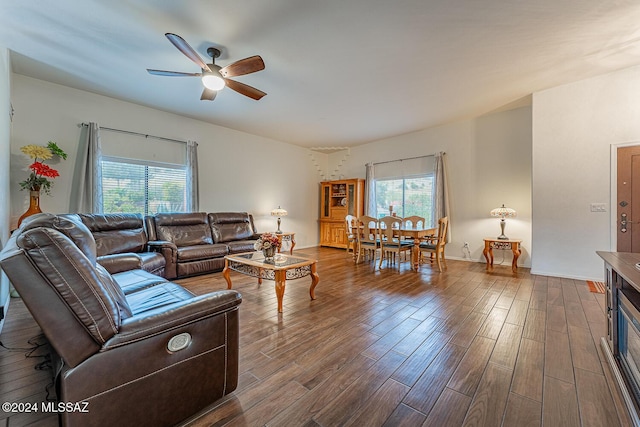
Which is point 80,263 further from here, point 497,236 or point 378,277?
point 497,236

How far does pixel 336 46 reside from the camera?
2.82m

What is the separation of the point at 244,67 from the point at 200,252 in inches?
110

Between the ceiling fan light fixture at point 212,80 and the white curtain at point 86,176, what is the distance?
2.49 meters

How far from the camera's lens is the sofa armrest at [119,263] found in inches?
105

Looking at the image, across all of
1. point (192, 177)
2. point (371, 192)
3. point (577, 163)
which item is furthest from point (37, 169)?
point (577, 163)

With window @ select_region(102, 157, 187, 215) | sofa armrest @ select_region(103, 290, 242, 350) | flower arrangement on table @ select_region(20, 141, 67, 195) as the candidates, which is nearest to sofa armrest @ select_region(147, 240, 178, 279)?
window @ select_region(102, 157, 187, 215)

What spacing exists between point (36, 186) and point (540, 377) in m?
5.47

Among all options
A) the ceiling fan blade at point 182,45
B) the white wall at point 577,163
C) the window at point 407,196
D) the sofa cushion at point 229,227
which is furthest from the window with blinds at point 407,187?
the ceiling fan blade at point 182,45

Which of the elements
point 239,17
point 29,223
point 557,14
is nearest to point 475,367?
point 29,223

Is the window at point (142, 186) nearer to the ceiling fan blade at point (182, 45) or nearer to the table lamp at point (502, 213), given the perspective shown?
the ceiling fan blade at point (182, 45)

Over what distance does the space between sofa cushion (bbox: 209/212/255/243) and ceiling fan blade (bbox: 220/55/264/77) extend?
2878 mm

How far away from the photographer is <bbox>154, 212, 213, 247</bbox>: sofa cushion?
4.27 m

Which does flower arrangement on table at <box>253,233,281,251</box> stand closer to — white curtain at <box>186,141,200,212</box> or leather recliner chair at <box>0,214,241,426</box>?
leather recliner chair at <box>0,214,241,426</box>

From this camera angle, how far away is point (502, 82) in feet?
12.1
